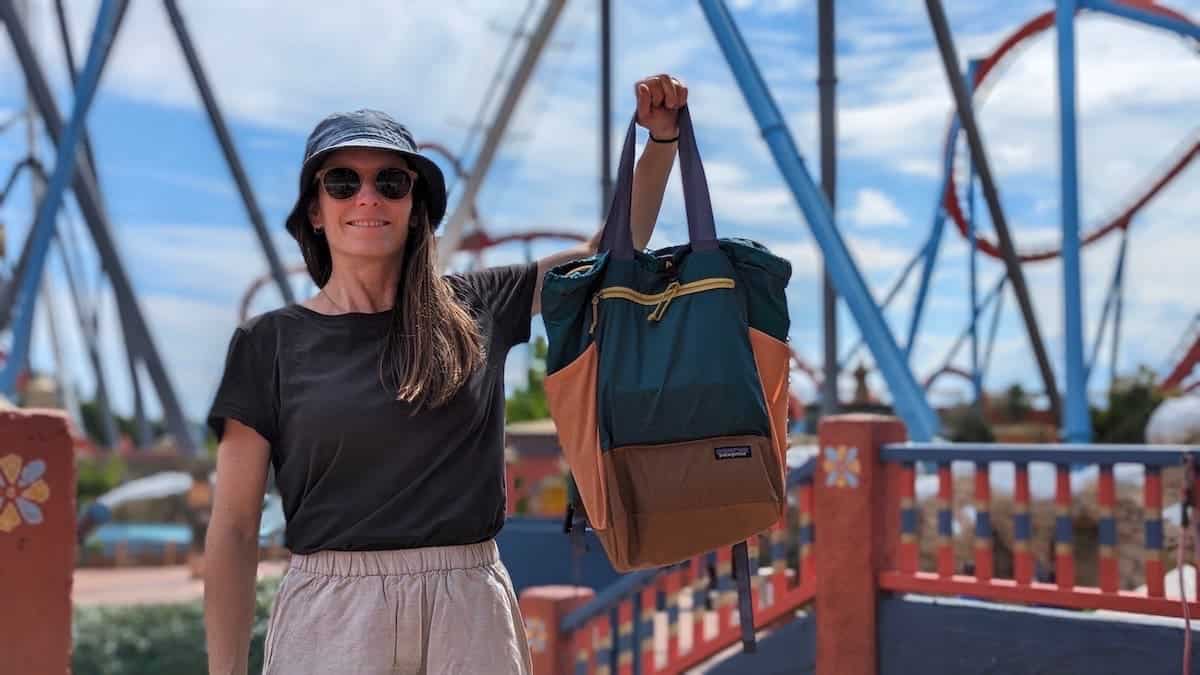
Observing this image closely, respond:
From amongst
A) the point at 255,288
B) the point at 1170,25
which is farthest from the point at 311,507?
the point at 255,288

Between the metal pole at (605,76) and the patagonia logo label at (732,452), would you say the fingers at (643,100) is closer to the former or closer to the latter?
the patagonia logo label at (732,452)

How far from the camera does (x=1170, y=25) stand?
14.7 metres

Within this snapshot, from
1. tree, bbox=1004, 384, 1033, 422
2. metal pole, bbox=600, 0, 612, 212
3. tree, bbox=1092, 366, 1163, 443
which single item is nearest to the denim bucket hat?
metal pole, bbox=600, 0, 612, 212

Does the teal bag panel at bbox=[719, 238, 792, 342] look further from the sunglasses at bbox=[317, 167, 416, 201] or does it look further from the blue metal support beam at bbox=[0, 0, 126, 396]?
the blue metal support beam at bbox=[0, 0, 126, 396]

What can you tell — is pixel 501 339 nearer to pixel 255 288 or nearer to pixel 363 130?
pixel 363 130

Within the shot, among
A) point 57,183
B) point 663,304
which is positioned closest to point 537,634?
point 663,304

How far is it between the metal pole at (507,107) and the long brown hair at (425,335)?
11.9m

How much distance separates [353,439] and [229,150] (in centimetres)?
1917

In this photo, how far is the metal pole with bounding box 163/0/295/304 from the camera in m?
19.5

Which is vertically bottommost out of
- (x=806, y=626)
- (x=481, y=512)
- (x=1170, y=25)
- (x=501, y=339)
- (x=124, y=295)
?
(x=806, y=626)

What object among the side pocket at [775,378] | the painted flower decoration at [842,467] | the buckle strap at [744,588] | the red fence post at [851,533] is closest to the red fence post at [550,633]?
the red fence post at [851,533]

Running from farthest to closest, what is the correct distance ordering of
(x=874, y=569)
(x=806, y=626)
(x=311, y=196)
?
(x=806, y=626)
(x=874, y=569)
(x=311, y=196)

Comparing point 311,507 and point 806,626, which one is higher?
point 311,507

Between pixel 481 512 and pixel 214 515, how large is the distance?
1.20 ft
